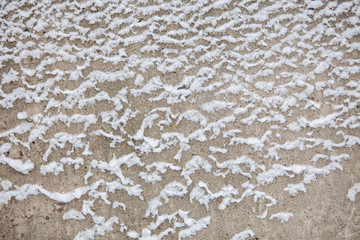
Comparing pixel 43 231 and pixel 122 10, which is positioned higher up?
pixel 122 10

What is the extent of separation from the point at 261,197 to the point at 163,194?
0.34 m

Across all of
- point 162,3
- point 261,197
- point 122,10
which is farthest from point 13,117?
point 261,197

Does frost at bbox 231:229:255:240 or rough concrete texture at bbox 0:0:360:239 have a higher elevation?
rough concrete texture at bbox 0:0:360:239

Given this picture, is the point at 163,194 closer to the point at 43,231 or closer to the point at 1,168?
the point at 43,231

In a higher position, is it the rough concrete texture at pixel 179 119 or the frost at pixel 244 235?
the rough concrete texture at pixel 179 119

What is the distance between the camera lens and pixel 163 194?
77cm

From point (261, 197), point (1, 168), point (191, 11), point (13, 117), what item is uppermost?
point (191, 11)

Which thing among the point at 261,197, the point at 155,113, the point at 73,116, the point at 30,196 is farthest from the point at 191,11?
the point at 30,196

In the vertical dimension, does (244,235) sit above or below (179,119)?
below

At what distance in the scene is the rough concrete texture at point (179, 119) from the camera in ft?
2.50

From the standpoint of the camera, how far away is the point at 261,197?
0.76 metres

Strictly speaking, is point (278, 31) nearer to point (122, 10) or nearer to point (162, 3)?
point (162, 3)

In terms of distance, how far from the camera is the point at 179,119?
2.57ft

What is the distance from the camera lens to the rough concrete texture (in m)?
0.76
